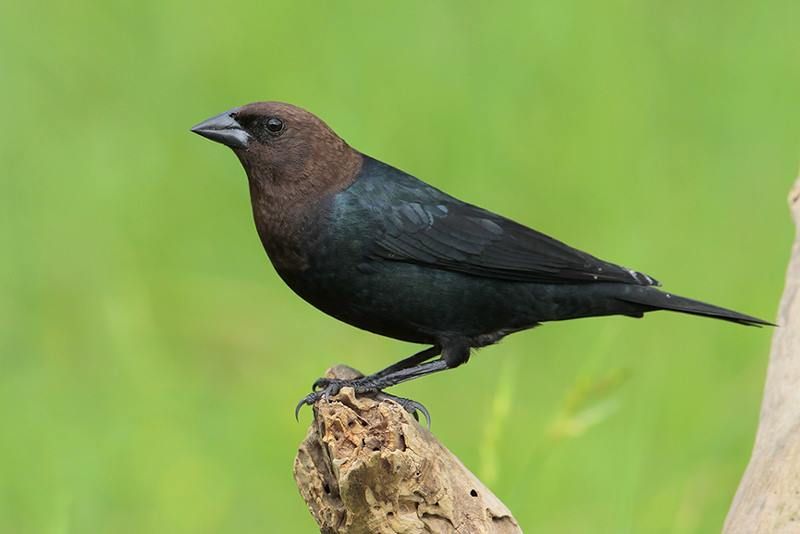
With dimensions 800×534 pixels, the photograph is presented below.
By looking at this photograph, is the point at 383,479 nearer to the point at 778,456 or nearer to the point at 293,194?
the point at 778,456

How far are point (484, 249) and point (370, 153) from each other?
8.55ft

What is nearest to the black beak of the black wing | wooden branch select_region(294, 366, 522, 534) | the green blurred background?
the black wing

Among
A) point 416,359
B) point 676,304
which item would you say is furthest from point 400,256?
point 676,304

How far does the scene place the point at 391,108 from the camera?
27.1 ft

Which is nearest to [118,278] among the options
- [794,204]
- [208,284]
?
[208,284]

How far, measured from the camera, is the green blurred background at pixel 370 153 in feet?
22.1

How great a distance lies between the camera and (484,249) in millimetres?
5246

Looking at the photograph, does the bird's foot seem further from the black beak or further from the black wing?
the black beak

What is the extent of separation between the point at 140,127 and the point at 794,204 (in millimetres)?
3966

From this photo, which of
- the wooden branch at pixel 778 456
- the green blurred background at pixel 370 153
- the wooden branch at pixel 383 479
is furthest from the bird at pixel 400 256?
the green blurred background at pixel 370 153

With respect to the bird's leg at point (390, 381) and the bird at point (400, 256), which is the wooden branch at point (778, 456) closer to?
the bird at point (400, 256)

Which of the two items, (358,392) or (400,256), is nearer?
(358,392)

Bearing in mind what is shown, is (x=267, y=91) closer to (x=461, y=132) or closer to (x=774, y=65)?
(x=461, y=132)

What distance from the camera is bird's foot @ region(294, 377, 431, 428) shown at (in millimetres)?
4721
